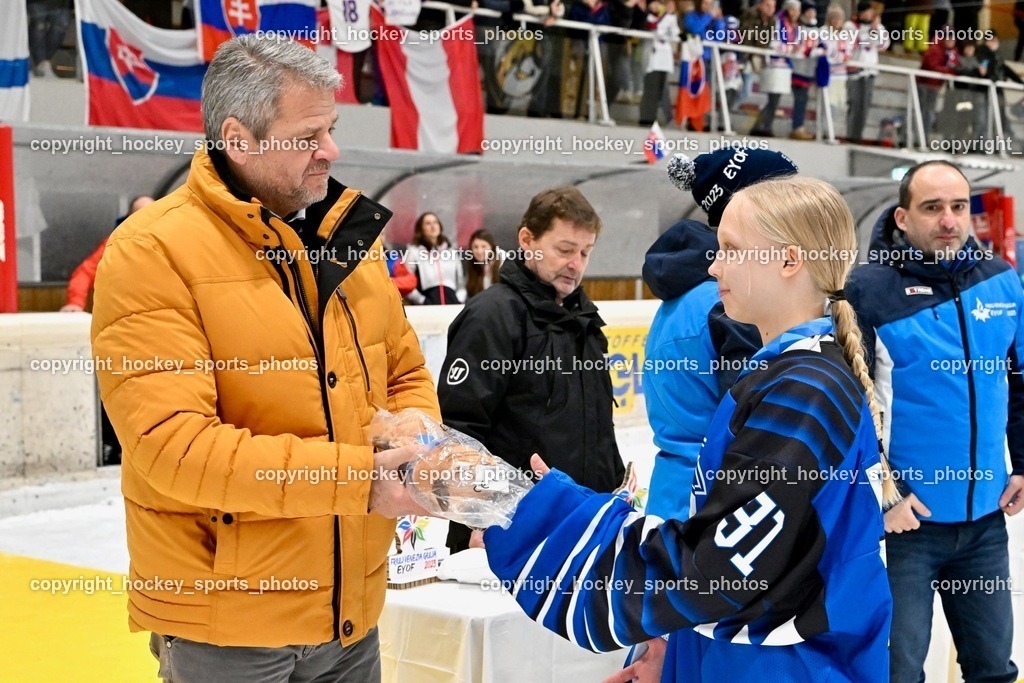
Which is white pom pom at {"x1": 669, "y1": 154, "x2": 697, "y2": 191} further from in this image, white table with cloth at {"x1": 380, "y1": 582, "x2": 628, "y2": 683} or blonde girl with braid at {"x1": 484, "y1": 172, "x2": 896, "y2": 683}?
blonde girl with braid at {"x1": 484, "y1": 172, "x2": 896, "y2": 683}

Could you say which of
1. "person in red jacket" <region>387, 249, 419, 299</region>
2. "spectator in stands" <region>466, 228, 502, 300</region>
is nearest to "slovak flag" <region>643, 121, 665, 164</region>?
"spectator in stands" <region>466, 228, 502, 300</region>

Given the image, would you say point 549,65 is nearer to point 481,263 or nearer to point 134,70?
point 481,263

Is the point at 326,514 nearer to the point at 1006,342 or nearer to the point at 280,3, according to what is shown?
the point at 1006,342

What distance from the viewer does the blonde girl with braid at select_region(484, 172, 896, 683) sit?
1.65 m

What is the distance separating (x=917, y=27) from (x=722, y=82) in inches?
273

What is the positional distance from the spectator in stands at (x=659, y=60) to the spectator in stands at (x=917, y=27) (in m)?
7.25

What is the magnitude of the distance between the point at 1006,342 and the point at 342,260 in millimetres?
2371

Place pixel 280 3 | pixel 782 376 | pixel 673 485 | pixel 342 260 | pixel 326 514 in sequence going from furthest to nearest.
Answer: pixel 280 3 < pixel 673 485 < pixel 342 260 < pixel 326 514 < pixel 782 376

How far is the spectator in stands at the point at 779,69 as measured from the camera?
48.6 feet

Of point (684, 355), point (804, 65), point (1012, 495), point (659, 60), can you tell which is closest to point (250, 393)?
point (684, 355)

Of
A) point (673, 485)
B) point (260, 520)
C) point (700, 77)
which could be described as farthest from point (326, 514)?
point (700, 77)

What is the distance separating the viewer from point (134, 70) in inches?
369

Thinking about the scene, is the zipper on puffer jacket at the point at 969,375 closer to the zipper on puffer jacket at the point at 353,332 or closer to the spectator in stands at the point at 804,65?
the zipper on puffer jacket at the point at 353,332

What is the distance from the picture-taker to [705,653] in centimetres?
181
